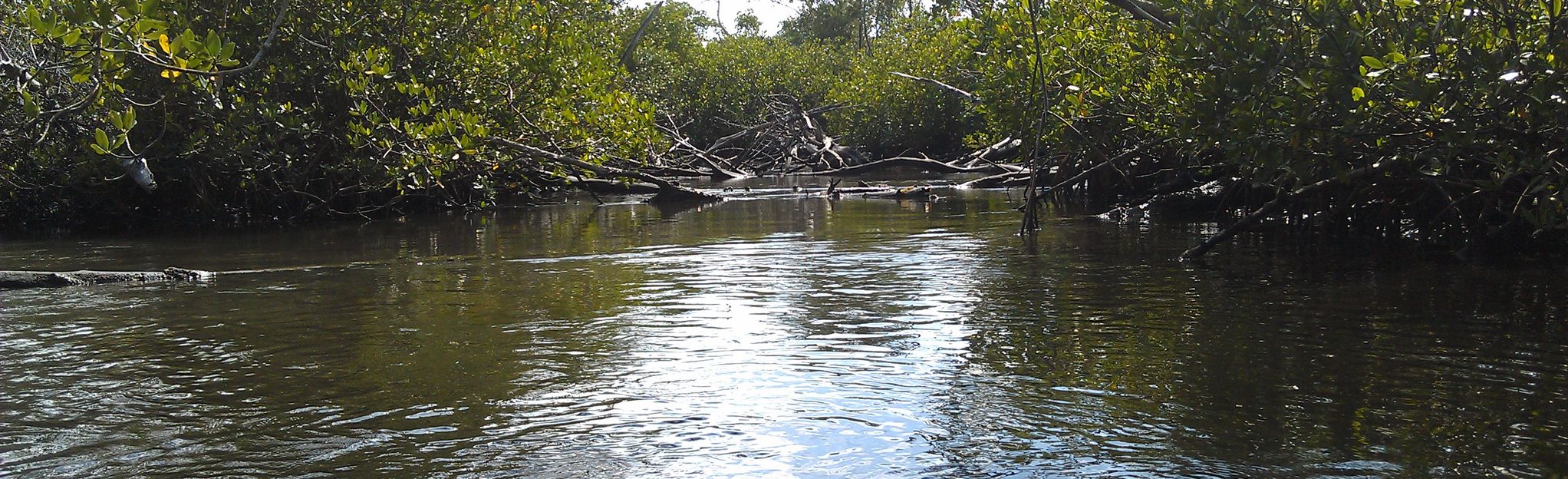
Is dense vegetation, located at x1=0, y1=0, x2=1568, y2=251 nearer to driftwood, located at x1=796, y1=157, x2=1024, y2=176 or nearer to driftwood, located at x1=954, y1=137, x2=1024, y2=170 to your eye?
driftwood, located at x1=954, y1=137, x2=1024, y2=170

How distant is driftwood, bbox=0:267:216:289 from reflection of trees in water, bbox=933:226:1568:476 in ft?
16.3

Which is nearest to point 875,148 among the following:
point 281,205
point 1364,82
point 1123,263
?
point 281,205

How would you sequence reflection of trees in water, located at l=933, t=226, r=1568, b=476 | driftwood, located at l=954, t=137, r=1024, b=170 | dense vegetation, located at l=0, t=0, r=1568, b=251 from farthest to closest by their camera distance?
driftwood, located at l=954, t=137, r=1024, b=170, dense vegetation, located at l=0, t=0, r=1568, b=251, reflection of trees in water, located at l=933, t=226, r=1568, b=476

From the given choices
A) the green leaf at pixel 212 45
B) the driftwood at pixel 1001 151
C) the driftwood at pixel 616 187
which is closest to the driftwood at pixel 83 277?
the green leaf at pixel 212 45

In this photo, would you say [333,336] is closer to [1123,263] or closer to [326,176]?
[1123,263]

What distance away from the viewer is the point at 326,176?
13.7 meters

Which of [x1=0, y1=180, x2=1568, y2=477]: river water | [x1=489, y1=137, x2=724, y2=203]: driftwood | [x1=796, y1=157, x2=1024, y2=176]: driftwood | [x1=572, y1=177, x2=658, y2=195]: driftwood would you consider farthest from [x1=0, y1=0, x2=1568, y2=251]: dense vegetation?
[x1=796, y1=157, x2=1024, y2=176]: driftwood

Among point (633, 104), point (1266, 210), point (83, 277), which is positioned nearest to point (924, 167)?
point (633, 104)

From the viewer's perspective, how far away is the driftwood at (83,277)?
8.05 m

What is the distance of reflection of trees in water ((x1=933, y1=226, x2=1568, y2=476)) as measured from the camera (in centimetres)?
395

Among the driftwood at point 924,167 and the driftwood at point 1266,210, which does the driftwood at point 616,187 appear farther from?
the driftwood at point 1266,210

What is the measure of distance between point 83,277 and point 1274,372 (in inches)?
269

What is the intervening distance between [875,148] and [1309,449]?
2500 centimetres

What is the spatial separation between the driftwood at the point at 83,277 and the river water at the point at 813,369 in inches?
7.0
